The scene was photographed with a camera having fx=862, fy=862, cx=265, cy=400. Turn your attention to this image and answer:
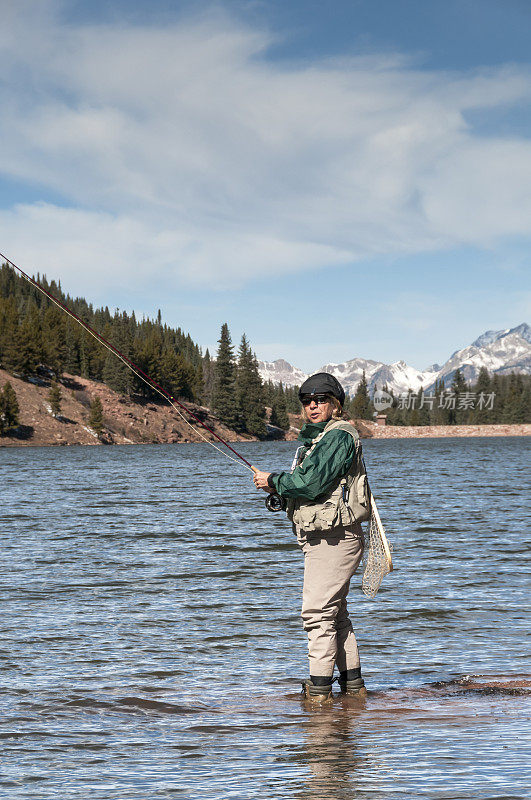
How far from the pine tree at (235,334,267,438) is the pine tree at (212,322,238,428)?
289 centimetres

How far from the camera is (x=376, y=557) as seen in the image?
865cm

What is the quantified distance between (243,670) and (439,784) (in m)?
4.28

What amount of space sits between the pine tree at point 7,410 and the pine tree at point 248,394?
149ft

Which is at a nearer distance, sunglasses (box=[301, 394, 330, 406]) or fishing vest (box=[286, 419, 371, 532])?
fishing vest (box=[286, 419, 371, 532])

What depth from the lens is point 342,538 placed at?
26.2 feet

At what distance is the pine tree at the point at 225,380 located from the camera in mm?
156750

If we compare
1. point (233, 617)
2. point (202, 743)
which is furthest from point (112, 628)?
point (202, 743)

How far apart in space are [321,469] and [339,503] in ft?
1.41

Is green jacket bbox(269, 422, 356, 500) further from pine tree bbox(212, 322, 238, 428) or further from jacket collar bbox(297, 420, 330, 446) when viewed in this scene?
pine tree bbox(212, 322, 238, 428)

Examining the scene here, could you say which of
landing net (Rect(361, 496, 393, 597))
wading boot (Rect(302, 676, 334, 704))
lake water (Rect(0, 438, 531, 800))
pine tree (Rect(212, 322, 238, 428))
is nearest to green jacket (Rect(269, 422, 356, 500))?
landing net (Rect(361, 496, 393, 597))

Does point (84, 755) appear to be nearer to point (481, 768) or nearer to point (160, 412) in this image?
point (481, 768)

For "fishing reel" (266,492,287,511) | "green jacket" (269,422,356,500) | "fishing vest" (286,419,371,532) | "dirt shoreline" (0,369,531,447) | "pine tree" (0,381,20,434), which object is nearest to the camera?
"green jacket" (269,422,356,500)

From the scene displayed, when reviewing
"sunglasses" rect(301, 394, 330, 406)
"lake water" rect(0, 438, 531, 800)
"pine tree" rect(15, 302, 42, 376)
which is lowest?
"lake water" rect(0, 438, 531, 800)

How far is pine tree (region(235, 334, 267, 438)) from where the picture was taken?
164 metres
